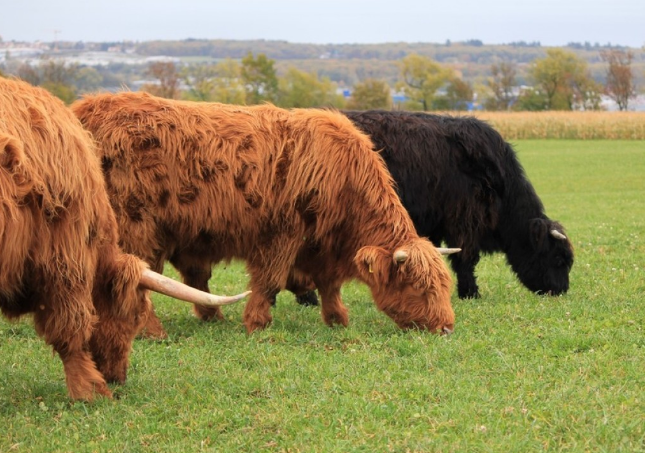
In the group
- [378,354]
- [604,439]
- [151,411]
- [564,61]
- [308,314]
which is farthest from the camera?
[564,61]

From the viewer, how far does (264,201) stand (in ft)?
27.1

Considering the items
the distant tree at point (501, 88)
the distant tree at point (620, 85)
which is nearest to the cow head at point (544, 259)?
the distant tree at point (620, 85)

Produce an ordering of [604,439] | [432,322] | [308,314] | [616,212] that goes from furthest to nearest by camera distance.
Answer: [616,212], [308,314], [432,322], [604,439]

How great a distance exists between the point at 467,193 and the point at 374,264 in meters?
2.58

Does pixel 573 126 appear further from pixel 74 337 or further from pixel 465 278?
pixel 74 337

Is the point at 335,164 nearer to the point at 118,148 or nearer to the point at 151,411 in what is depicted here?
the point at 118,148

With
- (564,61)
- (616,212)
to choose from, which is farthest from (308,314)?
(564,61)

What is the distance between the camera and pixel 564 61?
93.2 metres

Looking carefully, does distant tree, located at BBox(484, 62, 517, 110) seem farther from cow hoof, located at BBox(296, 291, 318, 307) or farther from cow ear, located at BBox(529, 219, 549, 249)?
cow hoof, located at BBox(296, 291, 318, 307)

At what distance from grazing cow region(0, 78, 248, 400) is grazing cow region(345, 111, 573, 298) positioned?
4.38 m

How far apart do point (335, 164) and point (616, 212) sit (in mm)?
12206

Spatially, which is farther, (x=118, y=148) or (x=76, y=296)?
(x=118, y=148)

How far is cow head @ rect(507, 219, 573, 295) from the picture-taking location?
33.3 ft

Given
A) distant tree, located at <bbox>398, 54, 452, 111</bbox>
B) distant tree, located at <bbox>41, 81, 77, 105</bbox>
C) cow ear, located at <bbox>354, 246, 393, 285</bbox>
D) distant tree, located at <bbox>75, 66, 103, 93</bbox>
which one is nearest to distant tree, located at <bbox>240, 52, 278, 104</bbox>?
distant tree, located at <bbox>75, 66, 103, 93</bbox>
